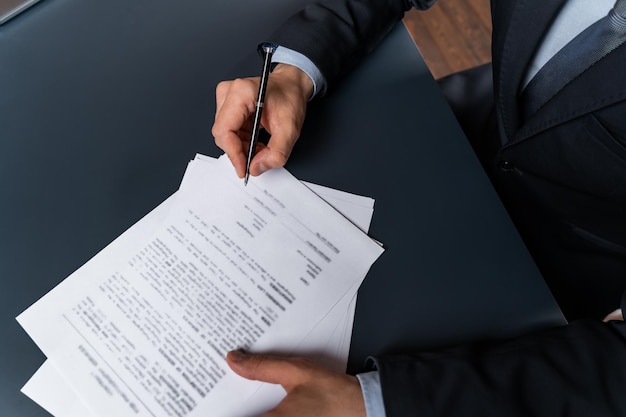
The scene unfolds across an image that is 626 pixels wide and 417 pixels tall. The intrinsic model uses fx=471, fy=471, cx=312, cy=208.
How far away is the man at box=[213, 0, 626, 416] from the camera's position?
518 millimetres

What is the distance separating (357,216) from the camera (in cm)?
63

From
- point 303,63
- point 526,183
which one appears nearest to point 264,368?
point 303,63

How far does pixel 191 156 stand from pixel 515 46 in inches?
20.3

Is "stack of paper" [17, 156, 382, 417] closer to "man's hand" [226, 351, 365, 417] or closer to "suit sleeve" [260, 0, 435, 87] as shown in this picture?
"man's hand" [226, 351, 365, 417]

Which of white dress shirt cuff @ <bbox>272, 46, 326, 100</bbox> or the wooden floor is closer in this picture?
white dress shirt cuff @ <bbox>272, 46, 326, 100</bbox>

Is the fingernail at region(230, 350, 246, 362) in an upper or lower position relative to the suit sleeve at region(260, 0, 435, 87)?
lower

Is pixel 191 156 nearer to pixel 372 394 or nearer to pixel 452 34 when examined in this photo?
pixel 372 394

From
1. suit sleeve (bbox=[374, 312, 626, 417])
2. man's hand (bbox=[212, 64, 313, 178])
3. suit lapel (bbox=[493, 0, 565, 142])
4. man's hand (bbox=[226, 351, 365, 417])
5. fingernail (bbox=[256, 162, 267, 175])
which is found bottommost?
suit sleeve (bbox=[374, 312, 626, 417])

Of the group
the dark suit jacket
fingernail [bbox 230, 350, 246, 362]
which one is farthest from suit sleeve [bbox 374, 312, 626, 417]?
fingernail [bbox 230, 350, 246, 362]

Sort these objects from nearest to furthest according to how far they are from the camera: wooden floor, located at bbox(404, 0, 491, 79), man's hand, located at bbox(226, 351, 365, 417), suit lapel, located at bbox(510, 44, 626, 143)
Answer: man's hand, located at bbox(226, 351, 365, 417) < suit lapel, located at bbox(510, 44, 626, 143) < wooden floor, located at bbox(404, 0, 491, 79)

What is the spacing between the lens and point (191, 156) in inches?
25.9

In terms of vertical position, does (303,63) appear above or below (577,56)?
above

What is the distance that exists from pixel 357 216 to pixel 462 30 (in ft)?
4.64

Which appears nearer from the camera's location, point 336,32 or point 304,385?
point 304,385
